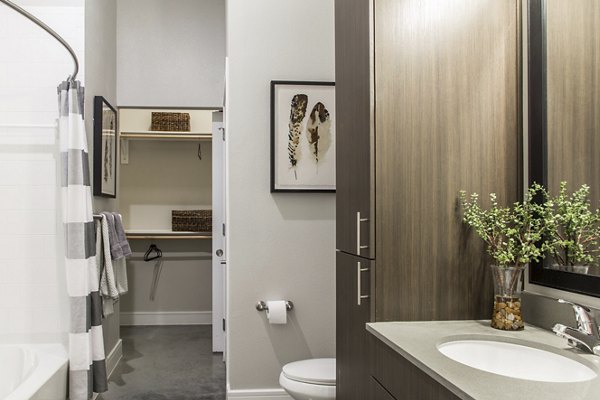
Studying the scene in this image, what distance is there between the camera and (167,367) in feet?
13.8

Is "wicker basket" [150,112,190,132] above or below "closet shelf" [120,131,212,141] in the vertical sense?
above

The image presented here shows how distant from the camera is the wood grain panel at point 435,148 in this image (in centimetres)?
170

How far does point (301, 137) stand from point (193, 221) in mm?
2715

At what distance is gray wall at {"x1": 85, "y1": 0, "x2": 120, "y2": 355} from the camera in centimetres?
350

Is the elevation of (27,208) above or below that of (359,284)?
above

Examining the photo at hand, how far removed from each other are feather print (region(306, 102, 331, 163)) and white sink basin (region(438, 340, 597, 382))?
1.83 metres

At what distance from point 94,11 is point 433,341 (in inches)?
131

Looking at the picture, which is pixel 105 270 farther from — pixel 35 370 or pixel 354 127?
pixel 354 127

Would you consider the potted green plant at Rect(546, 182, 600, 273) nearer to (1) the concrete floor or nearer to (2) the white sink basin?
(2) the white sink basin

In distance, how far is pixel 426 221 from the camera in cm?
170

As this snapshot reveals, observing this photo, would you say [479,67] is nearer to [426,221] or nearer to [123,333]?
[426,221]

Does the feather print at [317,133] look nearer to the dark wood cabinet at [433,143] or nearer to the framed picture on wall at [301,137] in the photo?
the framed picture on wall at [301,137]

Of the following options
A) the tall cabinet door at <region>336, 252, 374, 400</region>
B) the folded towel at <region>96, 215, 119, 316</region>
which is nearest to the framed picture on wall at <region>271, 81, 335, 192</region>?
the tall cabinet door at <region>336, 252, 374, 400</region>

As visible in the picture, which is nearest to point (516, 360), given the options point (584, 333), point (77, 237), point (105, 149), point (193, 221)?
point (584, 333)
